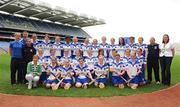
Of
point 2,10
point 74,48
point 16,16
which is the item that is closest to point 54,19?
point 16,16

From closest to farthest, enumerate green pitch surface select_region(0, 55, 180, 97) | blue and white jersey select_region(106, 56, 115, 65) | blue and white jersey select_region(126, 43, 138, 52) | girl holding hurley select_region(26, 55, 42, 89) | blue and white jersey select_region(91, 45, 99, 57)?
green pitch surface select_region(0, 55, 180, 97) → girl holding hurley select_region(26, 55, 42, 89) → blue and white jersey select_region(106, 56, 115, 65) → blue and white jersey select_region(126, 43, 138, 52) → blue and white jersey select_region(91, 45, 99, 57)

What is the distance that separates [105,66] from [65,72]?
141cm

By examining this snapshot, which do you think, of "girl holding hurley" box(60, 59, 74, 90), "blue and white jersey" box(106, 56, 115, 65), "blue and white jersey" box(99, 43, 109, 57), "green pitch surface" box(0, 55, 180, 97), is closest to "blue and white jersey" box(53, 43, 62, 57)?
"girl holding hurley" box(60, 59, 74, 90)

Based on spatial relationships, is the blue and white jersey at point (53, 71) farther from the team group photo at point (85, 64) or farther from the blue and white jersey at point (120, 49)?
the blue and white jersey at point (120, 49)

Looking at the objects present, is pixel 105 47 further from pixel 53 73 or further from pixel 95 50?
pixel 53 73

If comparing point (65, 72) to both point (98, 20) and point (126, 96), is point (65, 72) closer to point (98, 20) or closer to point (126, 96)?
point (126, 96)

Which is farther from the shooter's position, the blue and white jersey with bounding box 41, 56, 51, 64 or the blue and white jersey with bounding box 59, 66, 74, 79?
the blue and white jersey with bounding box 41, 56, 51, 64

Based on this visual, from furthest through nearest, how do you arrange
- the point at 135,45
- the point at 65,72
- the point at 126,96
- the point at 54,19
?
the point at 54,19 → the point at 135,45 → the point at 65,72 → the point at 126,96

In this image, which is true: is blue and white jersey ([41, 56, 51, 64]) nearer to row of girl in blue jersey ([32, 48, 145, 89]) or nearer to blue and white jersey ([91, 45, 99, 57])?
row of girl in blue jersey ([32, 48, 145, 89])

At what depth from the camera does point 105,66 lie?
9.79 m

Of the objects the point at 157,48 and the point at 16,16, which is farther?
the point at 16,16

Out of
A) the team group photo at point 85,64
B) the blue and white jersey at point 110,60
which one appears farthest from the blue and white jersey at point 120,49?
the blue and white jersey at point 110,60

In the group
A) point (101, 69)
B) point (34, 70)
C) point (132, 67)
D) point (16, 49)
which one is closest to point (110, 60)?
point (101, 69)

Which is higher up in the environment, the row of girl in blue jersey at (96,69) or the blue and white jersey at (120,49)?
the blue and white jersey at (120,49)
